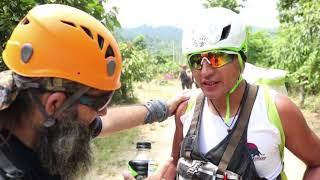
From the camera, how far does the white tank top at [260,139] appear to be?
7.95ft

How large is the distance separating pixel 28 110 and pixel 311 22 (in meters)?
9.92

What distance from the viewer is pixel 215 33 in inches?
98.5

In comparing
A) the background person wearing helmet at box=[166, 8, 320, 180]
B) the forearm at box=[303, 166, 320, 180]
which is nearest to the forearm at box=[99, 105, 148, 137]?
the background person wearing helmet at box=[166, 8, 320, 180]

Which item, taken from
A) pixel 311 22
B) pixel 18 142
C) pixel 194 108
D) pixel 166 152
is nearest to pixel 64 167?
pixel 18 142

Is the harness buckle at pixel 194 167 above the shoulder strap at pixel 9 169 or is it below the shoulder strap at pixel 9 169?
below

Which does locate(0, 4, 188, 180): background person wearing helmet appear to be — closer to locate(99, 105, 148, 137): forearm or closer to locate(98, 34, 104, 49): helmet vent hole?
locate(98, 34, 104, 49): helmet vent hole

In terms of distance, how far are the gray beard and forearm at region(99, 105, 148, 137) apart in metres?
0.79

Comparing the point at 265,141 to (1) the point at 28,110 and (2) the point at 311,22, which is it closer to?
(1) the point at 28,110

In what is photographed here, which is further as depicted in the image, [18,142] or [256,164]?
[256,164]

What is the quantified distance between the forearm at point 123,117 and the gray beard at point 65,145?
0.79 m

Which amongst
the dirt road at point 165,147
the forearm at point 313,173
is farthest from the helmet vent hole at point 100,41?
the dirt road at point 165,147

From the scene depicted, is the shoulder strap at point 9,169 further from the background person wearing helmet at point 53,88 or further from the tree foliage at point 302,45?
the tree foliage at point 302,45

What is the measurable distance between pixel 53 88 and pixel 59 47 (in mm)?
173

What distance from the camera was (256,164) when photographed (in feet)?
8.00
